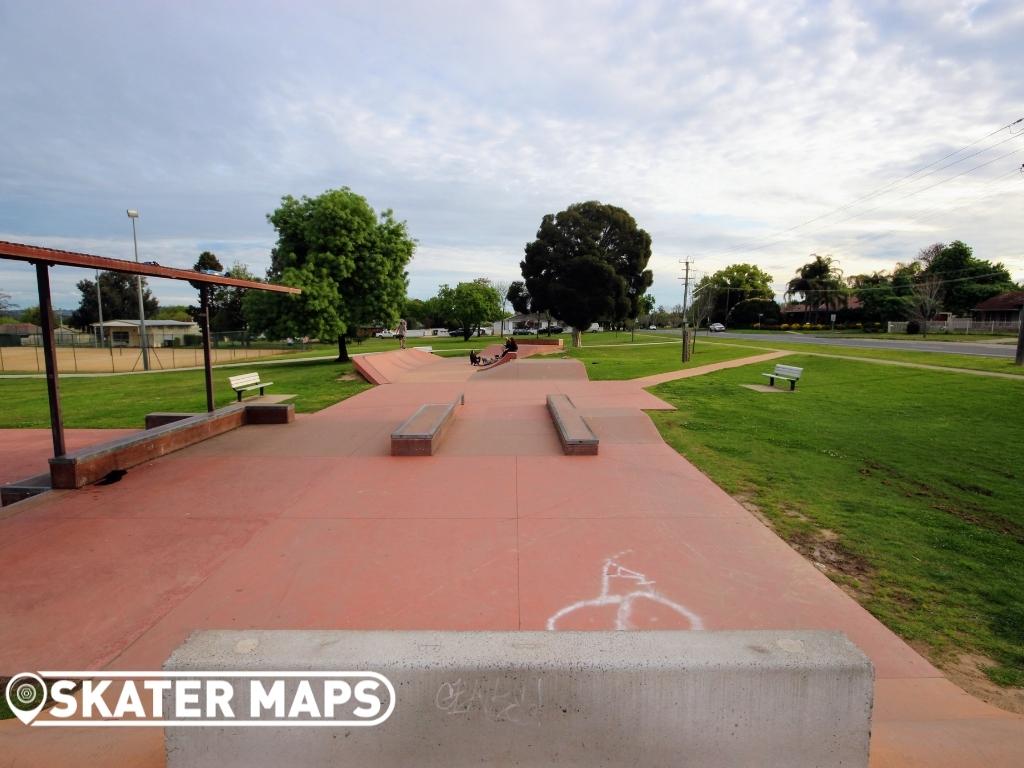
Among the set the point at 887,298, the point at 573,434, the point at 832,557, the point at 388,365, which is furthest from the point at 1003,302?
the point at 832,557

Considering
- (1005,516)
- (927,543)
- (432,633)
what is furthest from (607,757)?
(1005,516)

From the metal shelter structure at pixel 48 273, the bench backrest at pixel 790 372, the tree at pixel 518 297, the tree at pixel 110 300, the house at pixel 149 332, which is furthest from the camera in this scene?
the tree at pixel 110 300

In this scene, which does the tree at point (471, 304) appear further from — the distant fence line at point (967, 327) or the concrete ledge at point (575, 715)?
the concrete ledge at point (575, 715)

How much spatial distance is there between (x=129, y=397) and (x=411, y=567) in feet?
50.7

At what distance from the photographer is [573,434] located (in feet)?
27.4

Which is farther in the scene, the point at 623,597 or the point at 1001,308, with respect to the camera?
the point at 1001,308

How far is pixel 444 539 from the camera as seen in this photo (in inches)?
201

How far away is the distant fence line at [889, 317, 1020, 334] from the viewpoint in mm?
48281

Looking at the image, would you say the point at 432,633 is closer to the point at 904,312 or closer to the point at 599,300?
the point at 599,300

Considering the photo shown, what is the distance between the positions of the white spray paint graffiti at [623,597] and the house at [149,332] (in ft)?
205

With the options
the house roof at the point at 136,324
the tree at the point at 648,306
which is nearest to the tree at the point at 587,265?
the house roof at the point at 136,324

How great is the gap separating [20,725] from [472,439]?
22.5ft

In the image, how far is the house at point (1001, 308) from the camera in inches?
1980

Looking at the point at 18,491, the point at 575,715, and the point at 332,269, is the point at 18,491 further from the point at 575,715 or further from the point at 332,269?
the point at 332,269
